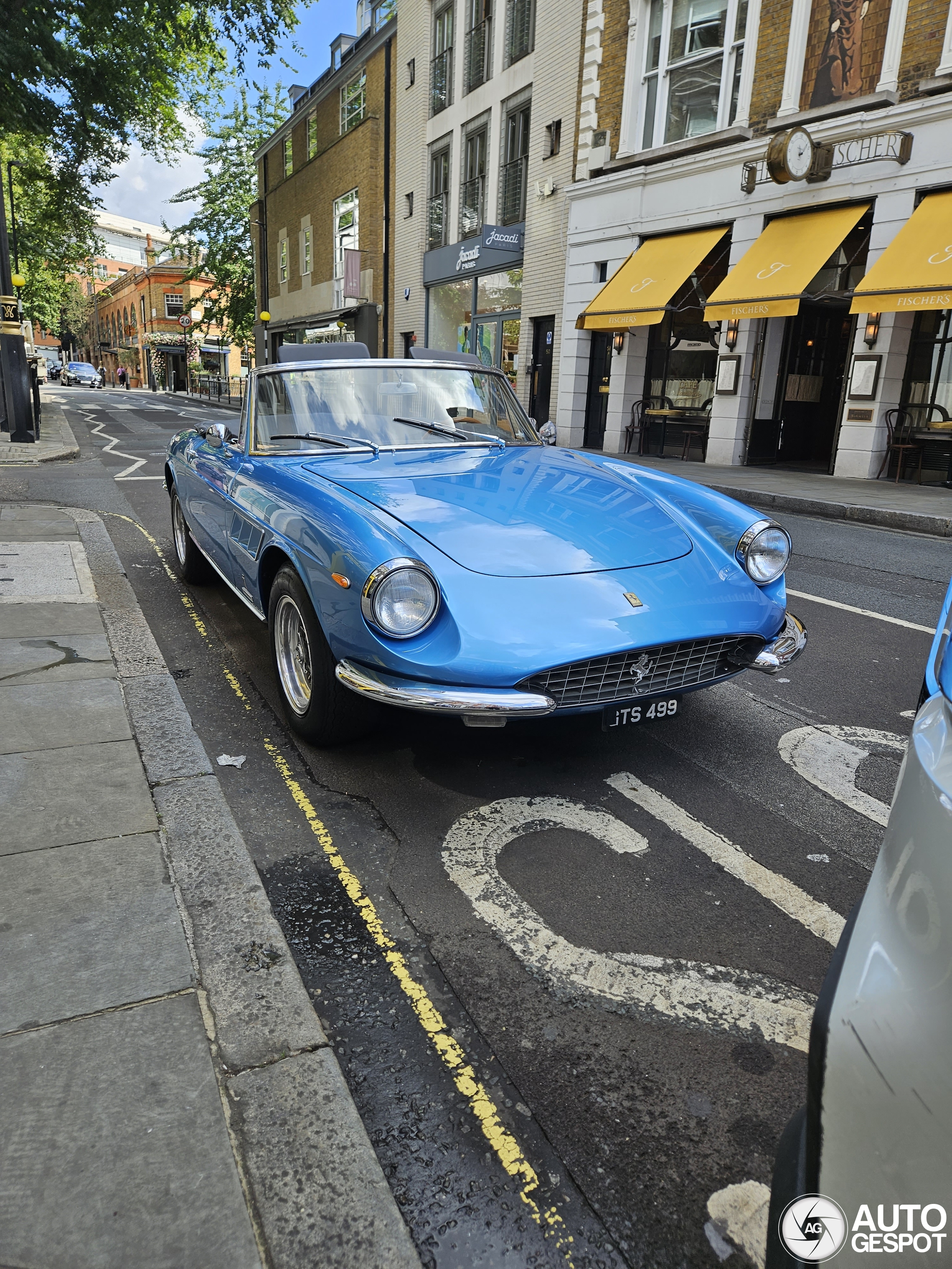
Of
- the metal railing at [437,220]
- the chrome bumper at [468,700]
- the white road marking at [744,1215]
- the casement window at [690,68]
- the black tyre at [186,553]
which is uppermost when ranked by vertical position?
the casement window at [690,68]

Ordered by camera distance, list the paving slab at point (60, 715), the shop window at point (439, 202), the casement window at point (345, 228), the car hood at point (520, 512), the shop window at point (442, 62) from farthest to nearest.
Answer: the casement window at point (345, 228) < the shop window at point (439, 202) < the shop window at point (442, 62) < the paving slab at point (60, 715) < the car hood at point (520, 512)

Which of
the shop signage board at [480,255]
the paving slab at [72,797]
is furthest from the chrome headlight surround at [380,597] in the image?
the shop signage board at [480,255]

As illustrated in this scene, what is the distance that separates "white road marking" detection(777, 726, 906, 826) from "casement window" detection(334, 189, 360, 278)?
93.9 ft

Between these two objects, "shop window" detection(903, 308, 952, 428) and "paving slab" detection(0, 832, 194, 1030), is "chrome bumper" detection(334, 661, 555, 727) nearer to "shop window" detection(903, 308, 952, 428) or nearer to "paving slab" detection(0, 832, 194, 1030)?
"paving slab" detection(0, 832, 194, 1030)

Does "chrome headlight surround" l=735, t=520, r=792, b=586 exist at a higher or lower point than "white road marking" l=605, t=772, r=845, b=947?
higher

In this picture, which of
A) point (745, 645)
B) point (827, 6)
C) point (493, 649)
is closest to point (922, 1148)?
point (493, 649)

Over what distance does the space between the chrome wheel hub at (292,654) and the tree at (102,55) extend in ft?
49.9

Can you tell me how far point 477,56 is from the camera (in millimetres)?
22859

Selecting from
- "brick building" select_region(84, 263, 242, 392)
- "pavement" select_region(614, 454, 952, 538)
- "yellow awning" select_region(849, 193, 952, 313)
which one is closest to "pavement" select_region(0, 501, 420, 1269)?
"pavement" select_region(614, 454, 952, 538)

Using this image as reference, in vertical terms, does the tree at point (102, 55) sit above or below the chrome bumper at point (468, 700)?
above

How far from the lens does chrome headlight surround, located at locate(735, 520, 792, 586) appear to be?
11.5 ft

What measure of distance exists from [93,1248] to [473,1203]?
66 centimetres

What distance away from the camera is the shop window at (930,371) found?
13.1m

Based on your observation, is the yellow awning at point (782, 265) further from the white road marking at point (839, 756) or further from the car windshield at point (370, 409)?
A: the white road marking at point (839, 756)
